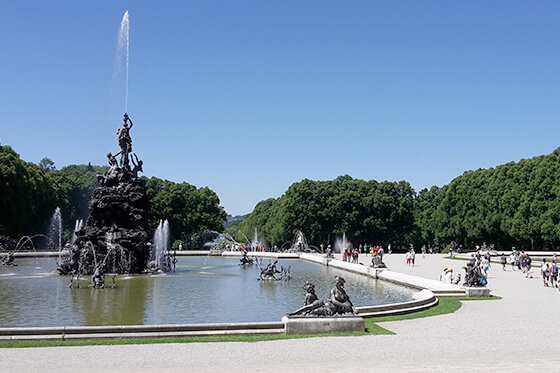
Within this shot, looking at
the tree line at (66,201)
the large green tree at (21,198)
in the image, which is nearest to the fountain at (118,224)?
the tree line at (66,201)

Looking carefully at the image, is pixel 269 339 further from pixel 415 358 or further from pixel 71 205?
pixel 71 205

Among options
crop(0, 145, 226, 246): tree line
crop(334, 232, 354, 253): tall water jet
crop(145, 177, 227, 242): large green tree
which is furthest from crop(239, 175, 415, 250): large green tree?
crop(0, 145, 226, 246): tree line

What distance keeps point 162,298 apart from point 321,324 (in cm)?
1134

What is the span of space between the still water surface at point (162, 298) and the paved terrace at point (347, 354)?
489cm

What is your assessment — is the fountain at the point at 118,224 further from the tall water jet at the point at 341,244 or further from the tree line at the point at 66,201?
the tall water jet at the point at 341,244

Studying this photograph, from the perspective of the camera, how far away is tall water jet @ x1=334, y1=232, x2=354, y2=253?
89875 millimetres

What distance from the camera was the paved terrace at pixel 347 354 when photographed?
12.2 meters

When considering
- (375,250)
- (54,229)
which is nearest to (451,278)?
(375,250)

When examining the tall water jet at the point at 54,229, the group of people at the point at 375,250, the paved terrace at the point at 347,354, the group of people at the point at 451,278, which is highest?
the tall water jet at the point at 54,229

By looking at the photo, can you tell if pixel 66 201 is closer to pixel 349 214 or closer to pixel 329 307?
pixel 349 214

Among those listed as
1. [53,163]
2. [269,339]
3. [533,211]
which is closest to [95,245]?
[269,339]

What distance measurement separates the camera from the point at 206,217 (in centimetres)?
8962

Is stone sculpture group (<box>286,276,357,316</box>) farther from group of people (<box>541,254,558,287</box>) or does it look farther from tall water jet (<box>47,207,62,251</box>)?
tall water jet (<box>47,207,62,251</box>)

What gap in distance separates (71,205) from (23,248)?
22.8m
